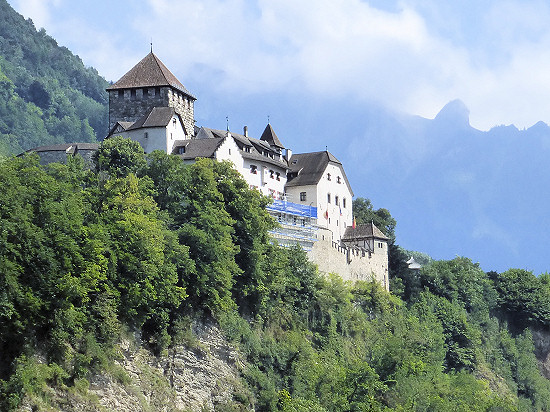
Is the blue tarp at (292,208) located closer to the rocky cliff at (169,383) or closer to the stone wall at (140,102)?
the stone wall at (140,102)

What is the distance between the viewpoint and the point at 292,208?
70.4 m

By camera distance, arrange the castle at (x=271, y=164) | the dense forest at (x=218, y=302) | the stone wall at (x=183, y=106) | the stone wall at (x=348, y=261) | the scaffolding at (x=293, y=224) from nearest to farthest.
Result: the dense forest at (x=218, y=302), the castle at (x=271, y=164), the scaffolding at (x=293, y=224), the stone wall at (x=348, y=261), the stone wall at (x=183, y=106)

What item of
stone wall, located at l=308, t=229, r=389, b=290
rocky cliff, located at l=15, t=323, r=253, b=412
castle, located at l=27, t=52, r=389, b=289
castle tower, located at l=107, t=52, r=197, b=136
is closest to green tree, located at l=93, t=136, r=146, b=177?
castle, located at l=27, t=52, r=389, b=289

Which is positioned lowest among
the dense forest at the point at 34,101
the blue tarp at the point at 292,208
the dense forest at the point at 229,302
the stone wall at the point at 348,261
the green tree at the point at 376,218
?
the dense forest at the point at 229,302

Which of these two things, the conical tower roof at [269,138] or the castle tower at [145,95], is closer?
the castle tower at [145,95]

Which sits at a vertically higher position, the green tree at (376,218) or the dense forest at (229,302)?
the green tree at (376,218)

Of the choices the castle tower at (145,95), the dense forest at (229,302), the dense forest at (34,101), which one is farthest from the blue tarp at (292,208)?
the dense forest at (34,101)

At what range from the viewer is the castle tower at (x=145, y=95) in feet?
233

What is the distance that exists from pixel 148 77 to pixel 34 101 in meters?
112

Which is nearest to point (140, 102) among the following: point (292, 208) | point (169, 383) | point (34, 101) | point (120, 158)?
point (120, 158)

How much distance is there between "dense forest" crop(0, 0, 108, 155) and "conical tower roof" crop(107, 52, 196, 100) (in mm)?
80763

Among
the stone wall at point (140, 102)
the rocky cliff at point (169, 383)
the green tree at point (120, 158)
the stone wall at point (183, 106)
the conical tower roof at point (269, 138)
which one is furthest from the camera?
the conical tower roof at point (269, 138)

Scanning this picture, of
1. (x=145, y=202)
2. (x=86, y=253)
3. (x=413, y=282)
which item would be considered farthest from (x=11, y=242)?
(x=413, y=282)

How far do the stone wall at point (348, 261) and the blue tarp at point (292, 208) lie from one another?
160cm
